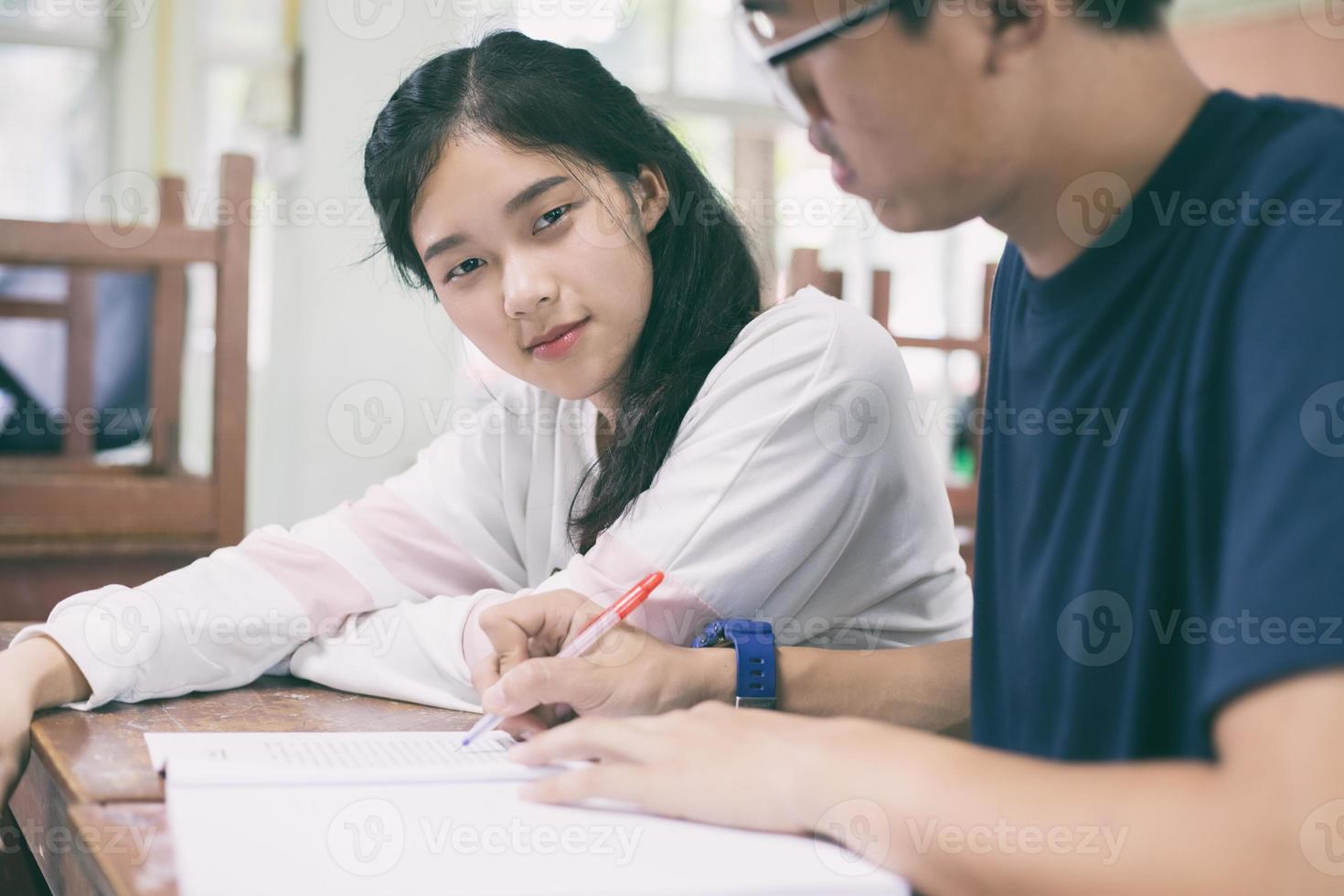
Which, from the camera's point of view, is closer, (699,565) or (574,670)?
(574,670)

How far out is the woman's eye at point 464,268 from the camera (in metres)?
1.11

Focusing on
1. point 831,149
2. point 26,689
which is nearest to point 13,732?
point 26,689

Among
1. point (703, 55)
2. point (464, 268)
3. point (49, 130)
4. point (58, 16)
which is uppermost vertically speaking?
point (58, 16)

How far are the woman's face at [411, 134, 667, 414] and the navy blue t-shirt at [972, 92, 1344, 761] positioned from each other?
429 mm

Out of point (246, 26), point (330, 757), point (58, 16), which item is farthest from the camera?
point (58, 16)

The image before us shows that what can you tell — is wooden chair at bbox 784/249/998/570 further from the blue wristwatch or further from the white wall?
the white wall

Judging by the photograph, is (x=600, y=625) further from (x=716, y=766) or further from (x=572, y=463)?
(x=572, y=463)

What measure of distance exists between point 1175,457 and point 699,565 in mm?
401

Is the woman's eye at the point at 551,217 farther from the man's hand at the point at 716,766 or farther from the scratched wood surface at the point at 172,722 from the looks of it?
the man's hand at the point at 716,766

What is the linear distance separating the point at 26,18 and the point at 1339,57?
4960 mm

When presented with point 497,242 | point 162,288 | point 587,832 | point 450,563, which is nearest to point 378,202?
point 497,242

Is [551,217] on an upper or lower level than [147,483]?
upper

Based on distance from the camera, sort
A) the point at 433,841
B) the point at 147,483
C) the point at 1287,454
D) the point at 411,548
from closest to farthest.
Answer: the point at 1287,454
the point at 433,841
the point at 411,548
the point at 147,483

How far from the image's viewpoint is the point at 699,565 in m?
0.92
